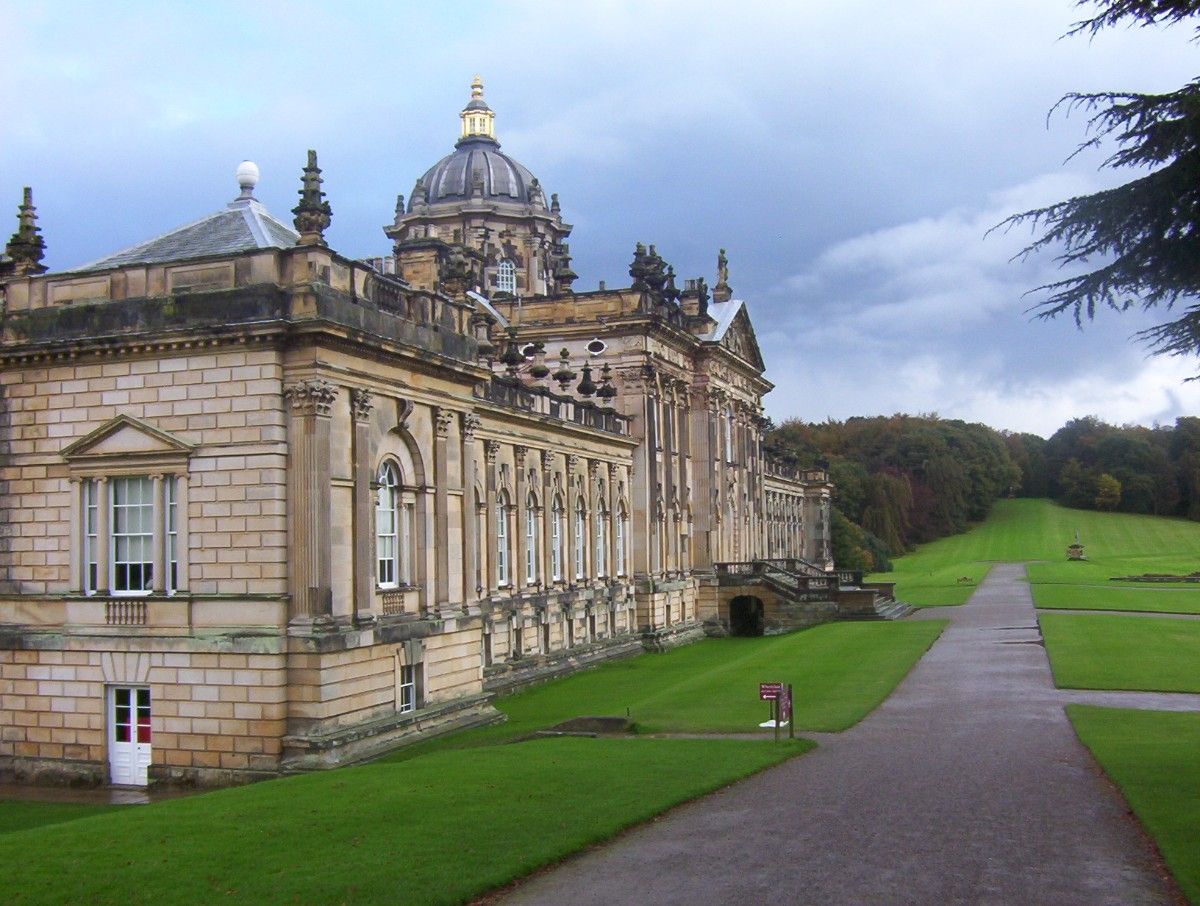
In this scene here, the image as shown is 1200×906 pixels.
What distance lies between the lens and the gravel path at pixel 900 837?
1312cm

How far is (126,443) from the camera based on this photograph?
2494 cm

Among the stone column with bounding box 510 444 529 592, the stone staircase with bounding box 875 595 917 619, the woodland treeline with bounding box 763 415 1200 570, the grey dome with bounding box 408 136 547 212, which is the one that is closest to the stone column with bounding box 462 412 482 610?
the stone column with bounding box 510 444 529 592

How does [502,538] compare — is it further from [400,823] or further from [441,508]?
[400,823]

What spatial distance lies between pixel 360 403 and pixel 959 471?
121 m

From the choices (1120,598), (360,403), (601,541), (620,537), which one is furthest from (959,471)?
(360,403)

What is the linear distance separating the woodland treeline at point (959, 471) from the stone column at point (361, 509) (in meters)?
99.1

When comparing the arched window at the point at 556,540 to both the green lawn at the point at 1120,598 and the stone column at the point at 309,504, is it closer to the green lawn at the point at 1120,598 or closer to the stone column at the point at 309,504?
the stone column at the point at 309,504

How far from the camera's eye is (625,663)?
48500 millimetres

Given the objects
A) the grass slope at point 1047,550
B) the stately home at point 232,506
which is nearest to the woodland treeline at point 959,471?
the grass slope at point 1047,550

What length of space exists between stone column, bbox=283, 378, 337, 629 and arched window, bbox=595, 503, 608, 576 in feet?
85.7

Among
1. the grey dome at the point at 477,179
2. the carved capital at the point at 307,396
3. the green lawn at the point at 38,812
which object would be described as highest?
the grey dome at the point at 477,179

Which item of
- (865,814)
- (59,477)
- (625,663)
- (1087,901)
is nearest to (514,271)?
(625,663)

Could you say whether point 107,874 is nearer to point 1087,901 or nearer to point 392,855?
point 392,855

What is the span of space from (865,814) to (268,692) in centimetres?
1155
